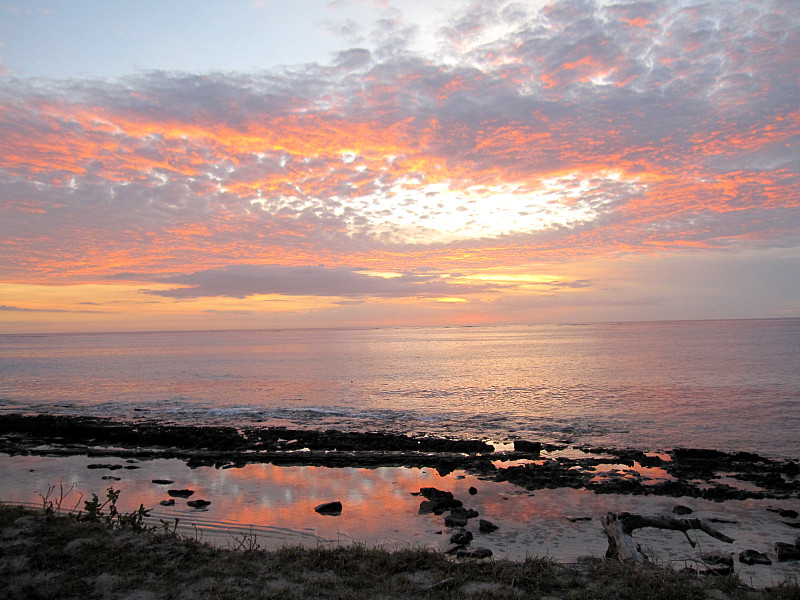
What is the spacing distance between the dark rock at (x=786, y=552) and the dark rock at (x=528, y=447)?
421 inches

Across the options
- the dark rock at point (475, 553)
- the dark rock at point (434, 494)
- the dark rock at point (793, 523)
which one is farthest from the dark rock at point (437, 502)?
the dark rock at point (793, 523)

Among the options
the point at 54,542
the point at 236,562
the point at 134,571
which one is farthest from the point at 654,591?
the point at 54,542

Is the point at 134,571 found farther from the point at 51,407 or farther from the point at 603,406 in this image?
the point at 51,407

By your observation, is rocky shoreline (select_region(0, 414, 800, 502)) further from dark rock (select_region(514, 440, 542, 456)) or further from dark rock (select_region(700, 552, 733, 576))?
dark rock (select_region(700, 552, 733, 576))

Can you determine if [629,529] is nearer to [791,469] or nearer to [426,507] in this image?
[426,507]

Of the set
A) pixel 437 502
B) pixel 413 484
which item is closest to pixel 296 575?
pixel 437 502

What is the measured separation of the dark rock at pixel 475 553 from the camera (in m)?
9.98

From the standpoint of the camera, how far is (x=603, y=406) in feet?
111

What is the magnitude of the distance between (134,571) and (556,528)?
982cm

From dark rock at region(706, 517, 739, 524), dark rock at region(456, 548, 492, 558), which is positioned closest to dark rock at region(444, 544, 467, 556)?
dark rock at region(456, 548, 492, 558)

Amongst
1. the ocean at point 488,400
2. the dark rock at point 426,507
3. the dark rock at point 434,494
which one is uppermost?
the dark rock at point 426,507

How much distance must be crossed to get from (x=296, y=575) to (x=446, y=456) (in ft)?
46.7

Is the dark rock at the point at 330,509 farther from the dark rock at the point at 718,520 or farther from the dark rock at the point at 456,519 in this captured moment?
the dark rock at the point at 718,520

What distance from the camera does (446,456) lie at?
20969 mm
